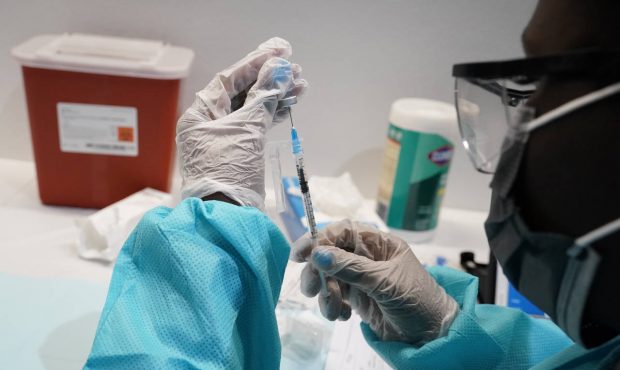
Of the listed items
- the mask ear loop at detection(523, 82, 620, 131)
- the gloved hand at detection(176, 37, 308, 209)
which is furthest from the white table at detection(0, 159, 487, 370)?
the mask ear loop at detection(523, 82, 620, 131)

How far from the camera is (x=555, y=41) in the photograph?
0.52 metres

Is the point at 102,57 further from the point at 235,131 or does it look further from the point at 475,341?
the point at 475,341

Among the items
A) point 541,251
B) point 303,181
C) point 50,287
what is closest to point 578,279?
point 541,251

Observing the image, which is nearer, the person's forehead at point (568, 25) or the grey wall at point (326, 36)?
the person's forehead at point (568, 25)

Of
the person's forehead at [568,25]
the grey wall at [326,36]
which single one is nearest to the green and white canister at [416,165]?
the grey wall at [326,36]

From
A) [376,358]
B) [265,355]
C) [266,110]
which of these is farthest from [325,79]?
[265,355]

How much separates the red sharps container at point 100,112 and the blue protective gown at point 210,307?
553 mm

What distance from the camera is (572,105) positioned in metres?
0.51

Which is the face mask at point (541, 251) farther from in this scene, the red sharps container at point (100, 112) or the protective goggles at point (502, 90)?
the red sharps container at point (100, 112)

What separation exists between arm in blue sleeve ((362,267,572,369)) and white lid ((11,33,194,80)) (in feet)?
2.24

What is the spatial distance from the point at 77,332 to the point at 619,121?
826mm

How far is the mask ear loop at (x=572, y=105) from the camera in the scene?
49 centimetres

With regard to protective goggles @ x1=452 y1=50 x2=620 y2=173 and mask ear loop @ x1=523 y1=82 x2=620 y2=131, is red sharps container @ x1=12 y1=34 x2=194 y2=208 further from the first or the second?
mask ear loop @ x1=523 y1=82 x2=620 y2=131

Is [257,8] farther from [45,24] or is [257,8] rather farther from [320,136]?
[45,24]
